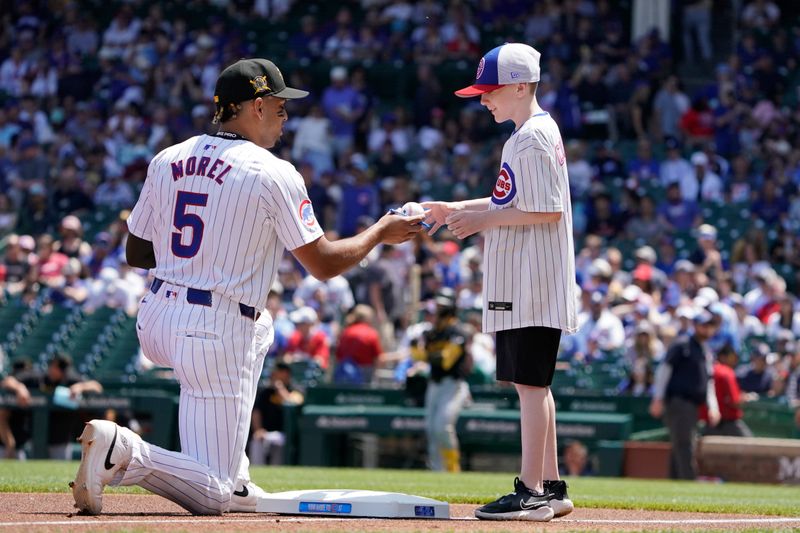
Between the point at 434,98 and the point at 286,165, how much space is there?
16936 mm

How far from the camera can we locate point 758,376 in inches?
571

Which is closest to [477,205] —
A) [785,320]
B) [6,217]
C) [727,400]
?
[727,400]

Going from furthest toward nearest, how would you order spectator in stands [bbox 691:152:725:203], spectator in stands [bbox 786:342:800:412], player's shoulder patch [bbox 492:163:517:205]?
spectator in stands [bbox 691:152:725:203]
spectator in stands [bbox 786:342:800:412]
player's shoulder patch [bbox 492:163:517:205]

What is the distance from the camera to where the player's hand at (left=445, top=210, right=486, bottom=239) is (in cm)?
578

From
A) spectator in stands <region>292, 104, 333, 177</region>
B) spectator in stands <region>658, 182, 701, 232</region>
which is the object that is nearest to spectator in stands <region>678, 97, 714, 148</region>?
spectator in stands <region>658, 182, 701, 232</region>

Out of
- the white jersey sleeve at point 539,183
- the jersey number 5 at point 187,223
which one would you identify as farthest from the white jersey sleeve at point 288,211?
the white jersey sleeve at point 539,183

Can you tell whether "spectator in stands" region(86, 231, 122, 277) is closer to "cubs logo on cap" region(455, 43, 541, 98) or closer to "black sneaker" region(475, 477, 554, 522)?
"cubs logo on cap" region(455, 43, 541, 98)

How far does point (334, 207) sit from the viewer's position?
20047 mm

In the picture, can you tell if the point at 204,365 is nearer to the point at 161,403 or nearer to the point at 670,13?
the point at 161,403

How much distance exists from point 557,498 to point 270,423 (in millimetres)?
9152

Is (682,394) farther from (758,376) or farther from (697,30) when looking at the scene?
(697,30)

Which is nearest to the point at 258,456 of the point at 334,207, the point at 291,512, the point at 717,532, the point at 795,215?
the point at 334,207

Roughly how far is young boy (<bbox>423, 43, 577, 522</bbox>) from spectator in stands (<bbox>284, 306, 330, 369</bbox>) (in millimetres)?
10631

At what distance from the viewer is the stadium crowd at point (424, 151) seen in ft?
52.5
